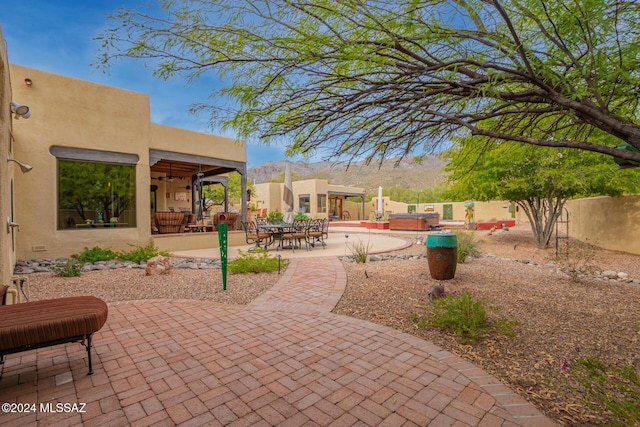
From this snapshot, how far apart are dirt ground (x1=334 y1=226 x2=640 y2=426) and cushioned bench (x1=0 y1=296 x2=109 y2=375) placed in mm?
Answer: 2809

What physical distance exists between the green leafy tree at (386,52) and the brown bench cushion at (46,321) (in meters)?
2.02

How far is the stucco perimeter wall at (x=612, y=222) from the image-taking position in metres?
9.25

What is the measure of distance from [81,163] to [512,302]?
10191 millimetres

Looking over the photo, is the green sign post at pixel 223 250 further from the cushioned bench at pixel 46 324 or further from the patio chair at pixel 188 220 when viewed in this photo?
the patio chair at pixel 188 220

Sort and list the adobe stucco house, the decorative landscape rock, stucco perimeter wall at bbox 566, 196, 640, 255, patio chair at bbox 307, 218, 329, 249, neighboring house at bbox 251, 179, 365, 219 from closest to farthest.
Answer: the decorative landscape rock, the adobe stucco house, stucco perimeter wall at bbox 566, 196, 640, 255, patio chair at bbox 307, 218, 329, 249, neighboring house at bbox 251, 179, 365, 219

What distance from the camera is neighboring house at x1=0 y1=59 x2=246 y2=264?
24.6 feet

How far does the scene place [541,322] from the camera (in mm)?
3773

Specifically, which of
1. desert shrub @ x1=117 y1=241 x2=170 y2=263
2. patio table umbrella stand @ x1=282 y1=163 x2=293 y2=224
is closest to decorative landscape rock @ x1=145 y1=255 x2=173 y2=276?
desert shrub @ x1=117 y1=241 x2=170 y2=263

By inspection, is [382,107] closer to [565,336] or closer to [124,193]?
[565,336]

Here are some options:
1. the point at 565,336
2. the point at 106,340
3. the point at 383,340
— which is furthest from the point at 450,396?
the point at 106,340

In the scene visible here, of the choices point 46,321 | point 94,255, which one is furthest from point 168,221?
point 46,321

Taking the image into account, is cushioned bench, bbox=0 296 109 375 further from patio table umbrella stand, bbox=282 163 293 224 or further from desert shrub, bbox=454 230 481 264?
patio table umbrella stand, bbox=282 163 293 224

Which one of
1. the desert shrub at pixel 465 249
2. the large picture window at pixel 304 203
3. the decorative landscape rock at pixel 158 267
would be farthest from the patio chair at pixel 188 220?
the large picture window at pixel 304 203

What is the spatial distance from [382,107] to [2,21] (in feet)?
19.2
